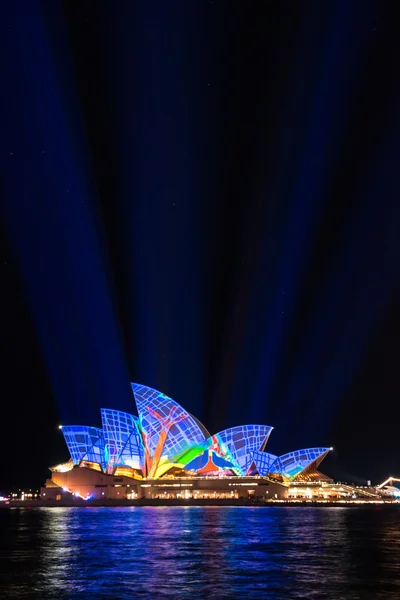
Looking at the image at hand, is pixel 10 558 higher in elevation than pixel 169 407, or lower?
lower

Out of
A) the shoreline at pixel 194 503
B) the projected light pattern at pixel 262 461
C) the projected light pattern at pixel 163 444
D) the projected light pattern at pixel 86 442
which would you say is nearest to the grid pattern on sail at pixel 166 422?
the projected light pattern at pixel 163 444

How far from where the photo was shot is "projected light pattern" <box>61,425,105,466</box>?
8606cm

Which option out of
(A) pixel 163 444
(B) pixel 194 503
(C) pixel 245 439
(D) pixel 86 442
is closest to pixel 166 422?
(A) pixel 163 444

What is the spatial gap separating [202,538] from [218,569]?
11319 mm

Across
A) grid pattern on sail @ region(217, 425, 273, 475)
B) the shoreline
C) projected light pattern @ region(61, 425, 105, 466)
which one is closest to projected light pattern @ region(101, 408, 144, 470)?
projected light pattern @ region(61, 425, 105, 466)

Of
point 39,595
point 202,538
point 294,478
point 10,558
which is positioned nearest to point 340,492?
point 294,478

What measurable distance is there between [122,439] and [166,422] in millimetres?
8495

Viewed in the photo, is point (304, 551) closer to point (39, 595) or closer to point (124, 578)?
point (124, 578)

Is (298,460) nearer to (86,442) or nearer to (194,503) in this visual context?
(194,503)

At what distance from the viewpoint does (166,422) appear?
257ft

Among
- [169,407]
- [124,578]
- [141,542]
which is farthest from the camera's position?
[169,407]

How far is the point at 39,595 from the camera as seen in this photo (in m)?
15.8

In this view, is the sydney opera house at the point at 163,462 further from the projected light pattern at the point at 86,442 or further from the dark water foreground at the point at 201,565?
the dark water foreground at the point at 201,565

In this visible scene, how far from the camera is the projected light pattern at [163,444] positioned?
3081 inches
